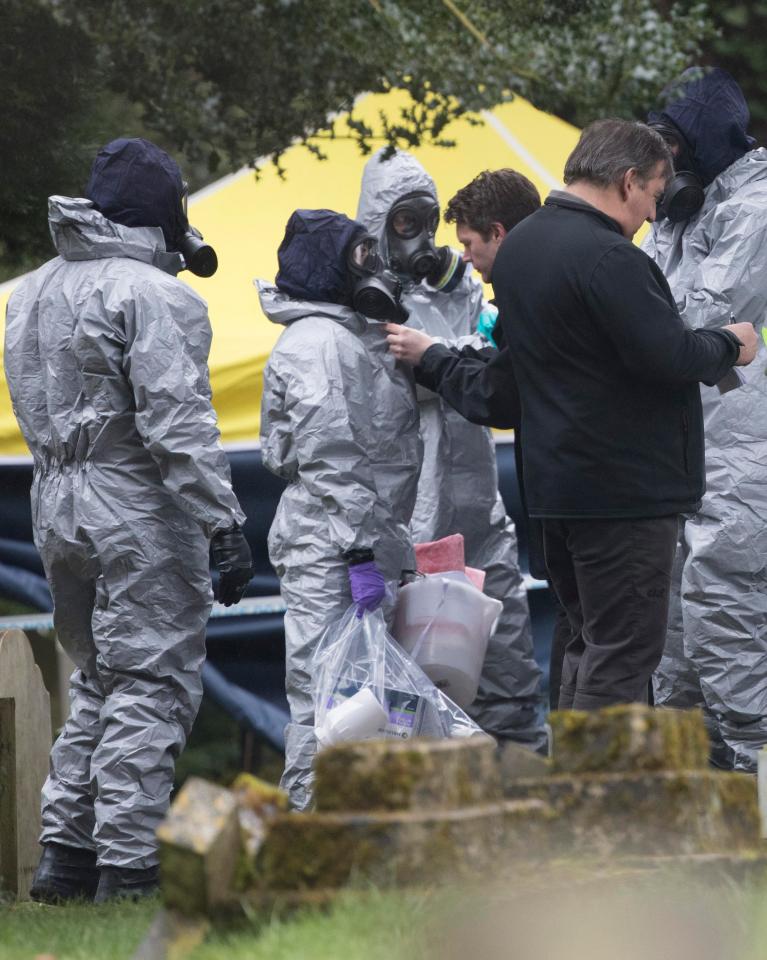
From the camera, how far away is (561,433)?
13.0 ft

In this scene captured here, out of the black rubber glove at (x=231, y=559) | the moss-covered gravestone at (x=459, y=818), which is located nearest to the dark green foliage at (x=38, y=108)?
the black rubber glove at (x=231, y=559)

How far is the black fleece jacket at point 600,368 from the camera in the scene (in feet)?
12.7

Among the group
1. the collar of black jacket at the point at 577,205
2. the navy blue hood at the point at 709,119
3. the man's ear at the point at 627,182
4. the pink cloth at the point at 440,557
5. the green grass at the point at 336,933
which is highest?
the navy blue hood at the point at 709,119

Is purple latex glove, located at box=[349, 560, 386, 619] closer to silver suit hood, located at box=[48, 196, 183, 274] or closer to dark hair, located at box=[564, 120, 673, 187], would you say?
silver suit hood, located at box=[48, 196, 183, 274]

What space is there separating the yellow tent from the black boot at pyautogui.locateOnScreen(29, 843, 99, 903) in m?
2.01

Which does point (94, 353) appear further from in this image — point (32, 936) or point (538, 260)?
point (32, 936)

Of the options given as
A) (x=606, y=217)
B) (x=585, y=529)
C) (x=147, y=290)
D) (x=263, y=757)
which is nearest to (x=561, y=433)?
(x=585, y=529)

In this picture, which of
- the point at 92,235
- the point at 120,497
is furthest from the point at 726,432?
the point at 92,235

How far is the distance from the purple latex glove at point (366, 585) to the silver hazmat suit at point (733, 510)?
3.45 ft

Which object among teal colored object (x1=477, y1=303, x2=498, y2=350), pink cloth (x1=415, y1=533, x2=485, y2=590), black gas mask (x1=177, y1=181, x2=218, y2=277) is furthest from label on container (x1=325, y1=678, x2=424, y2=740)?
teal colored object (x1=477, y1=303, x2=498, y2=350)

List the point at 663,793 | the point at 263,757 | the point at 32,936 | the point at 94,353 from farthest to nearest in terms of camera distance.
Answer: the point at 263,757
the point at 94,353
the point at 32,936
the point at 663,793

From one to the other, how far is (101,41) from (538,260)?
146cm

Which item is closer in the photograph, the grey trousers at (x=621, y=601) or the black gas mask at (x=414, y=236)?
the grey trousers at (x=621, y=601)

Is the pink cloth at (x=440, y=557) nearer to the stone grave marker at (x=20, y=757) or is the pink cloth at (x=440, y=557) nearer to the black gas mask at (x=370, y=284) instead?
the black gas mask at (x=370, y=284)
